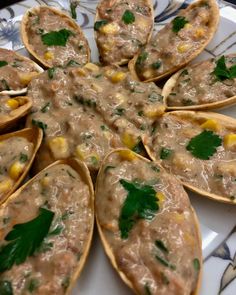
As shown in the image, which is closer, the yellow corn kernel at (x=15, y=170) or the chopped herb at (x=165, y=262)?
the chopped herb at (x=165, y=262)

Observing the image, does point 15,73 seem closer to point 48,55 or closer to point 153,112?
point 48,55

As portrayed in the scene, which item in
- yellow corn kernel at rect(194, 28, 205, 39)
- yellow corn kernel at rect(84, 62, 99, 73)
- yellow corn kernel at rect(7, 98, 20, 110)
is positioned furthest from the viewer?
yellow corn kernel at rect(194, 28, 205, 39)

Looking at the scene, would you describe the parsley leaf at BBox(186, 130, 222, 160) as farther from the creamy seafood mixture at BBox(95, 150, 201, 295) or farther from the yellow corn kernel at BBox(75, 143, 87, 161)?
the yellow corn kernel at BBox(75, 143, 87, 161)

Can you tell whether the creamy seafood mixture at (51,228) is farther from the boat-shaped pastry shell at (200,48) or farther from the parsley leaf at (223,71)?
the parsley leaf at (223,71)

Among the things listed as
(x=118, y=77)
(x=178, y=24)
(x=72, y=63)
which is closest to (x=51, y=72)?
(x=72, y=63)

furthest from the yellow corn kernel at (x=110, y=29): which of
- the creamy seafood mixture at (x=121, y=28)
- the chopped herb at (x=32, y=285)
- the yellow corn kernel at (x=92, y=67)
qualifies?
the chopped herb at (x=32, y=285)

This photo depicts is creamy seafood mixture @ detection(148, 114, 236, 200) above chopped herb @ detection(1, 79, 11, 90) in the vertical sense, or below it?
above

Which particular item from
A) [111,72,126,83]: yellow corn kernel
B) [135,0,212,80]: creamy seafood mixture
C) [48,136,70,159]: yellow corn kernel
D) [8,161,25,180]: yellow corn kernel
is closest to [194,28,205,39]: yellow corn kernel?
[135,0,212,80]: creamy seafood mixture
